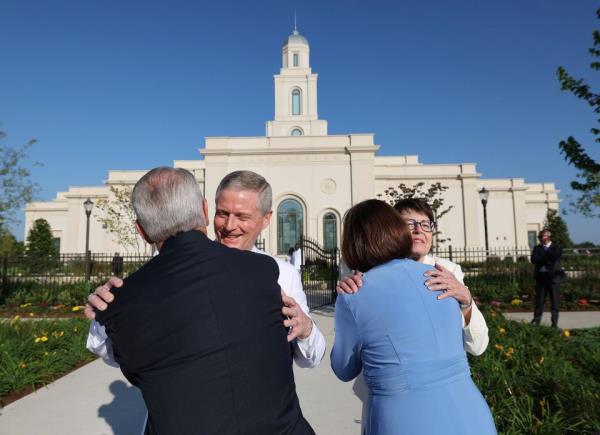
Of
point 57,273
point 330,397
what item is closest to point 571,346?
point 330,397

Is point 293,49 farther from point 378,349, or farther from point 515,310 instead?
point 378,349

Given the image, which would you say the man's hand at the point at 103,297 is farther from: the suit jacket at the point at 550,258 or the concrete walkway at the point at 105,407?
the suit jacket at the point at 550,258

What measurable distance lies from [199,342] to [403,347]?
796 mm

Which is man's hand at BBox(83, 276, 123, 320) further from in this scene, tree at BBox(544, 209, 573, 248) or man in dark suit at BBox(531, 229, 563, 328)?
tree at BBox(544, 209, 573, 248)

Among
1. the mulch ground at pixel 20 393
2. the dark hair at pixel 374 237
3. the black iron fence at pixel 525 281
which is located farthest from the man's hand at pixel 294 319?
the black iron fence at pixel 525 281

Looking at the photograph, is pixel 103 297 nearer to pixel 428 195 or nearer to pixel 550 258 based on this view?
pixel 550 258

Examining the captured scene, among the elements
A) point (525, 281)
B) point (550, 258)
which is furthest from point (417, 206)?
point (525, 281)

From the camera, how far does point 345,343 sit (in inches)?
66.9

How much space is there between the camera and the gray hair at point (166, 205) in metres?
1.44

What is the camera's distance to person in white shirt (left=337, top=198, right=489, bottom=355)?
1.69m

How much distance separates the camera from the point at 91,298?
134 centimetres

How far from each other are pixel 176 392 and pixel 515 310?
1143 centimetres

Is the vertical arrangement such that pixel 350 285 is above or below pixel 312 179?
below

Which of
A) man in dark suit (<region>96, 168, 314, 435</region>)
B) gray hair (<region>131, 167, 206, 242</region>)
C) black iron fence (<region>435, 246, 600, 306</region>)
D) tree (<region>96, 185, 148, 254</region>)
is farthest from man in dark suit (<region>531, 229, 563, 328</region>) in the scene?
tree (<region>96, 185, 148, 254</region>)
